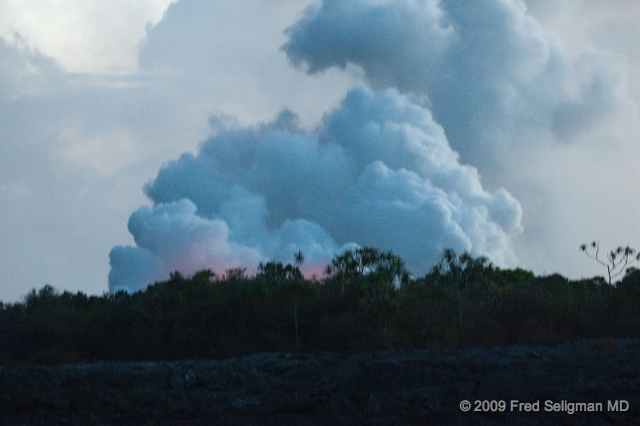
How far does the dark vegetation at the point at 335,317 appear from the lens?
33125mm

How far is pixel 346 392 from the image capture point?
17484 mm

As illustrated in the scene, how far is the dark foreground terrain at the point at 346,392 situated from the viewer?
15320mm

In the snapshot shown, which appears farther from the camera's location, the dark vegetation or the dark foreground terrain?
the dark vegetation

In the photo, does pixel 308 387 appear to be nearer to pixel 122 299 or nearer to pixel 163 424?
pixel 163 424

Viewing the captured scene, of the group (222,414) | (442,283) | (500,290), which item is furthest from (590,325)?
(222,414)

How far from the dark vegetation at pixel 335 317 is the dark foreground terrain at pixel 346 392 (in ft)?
38.2

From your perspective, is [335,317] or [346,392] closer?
[346,392]

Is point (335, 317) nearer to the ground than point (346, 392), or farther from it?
farther from it

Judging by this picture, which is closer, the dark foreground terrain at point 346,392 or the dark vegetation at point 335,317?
the dark foreground terrain at point 346,392

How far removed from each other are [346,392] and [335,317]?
57.6 feet

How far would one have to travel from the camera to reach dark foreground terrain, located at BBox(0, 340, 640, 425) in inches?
603

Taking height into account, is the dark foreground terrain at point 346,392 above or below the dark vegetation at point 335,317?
below

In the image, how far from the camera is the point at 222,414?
56.4 ft

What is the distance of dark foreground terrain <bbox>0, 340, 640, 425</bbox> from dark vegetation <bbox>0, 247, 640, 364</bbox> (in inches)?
459
